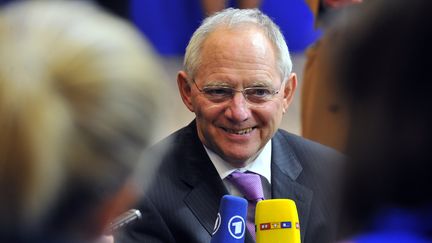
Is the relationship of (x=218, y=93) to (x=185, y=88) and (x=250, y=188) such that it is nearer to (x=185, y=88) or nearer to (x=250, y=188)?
(x=185, y=88)

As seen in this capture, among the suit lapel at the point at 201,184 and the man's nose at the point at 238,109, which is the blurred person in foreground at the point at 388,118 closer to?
the suit lapel at the point at 201,184

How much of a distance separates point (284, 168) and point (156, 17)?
48.1 inches

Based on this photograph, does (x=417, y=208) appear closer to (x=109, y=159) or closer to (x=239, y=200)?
(x=109, y=159)

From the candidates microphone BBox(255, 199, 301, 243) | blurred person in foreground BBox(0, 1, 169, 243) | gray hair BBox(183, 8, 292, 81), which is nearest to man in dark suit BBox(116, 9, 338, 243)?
gray hair BBox(183, 8, 292, 81)

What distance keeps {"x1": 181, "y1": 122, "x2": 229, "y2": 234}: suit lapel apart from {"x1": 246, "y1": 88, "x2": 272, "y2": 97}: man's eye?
23 centimetres

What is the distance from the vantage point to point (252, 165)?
2.72 meters

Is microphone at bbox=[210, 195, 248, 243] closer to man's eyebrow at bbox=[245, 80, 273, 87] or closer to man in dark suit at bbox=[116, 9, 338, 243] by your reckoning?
man in dark suit at bbox=[116, 9, 338, 243]

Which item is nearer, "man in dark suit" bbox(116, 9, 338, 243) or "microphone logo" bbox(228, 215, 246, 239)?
"microphone logo" bbox(228, 215, 246, 239)

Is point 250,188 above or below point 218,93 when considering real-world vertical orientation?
below

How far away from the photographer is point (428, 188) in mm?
990

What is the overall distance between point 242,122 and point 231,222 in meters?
0.89

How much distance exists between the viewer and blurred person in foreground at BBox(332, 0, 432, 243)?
96cm

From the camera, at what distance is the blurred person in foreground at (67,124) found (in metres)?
0.96

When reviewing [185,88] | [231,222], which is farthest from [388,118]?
[185,88]
